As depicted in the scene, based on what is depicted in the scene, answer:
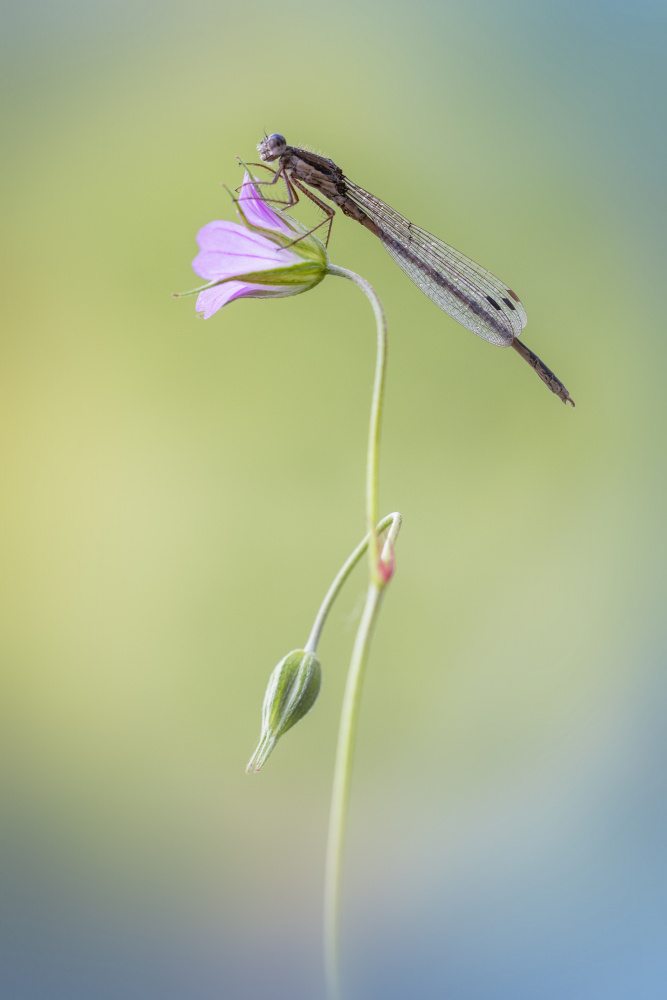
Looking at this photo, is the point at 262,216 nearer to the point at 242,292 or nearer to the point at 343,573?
the point at 242,292

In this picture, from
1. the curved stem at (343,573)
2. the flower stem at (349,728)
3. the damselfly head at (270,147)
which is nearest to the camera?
the flower stem at (349,728)

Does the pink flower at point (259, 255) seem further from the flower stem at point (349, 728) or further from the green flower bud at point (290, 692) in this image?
the green flower bud at point (290, 692)

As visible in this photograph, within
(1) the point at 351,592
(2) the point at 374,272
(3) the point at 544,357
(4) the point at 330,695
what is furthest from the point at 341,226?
(4) the point at 330,695

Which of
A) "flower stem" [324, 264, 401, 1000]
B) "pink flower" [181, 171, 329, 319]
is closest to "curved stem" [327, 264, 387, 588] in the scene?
"flower stem" [324, 264, 401, 1000]

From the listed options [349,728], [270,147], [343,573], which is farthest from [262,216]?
[349,728]

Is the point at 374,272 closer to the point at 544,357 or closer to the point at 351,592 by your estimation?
the point at 544,357

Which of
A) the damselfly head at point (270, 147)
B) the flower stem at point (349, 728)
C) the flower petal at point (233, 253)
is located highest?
the damselfly head at point (270, 147)

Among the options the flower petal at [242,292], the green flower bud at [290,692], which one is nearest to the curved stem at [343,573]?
the green flower bud at [290,692]

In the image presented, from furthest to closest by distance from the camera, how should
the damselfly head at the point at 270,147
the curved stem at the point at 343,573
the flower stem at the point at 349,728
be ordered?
the damselfly head at the point at 270,147 < the curved stem at the point at 343,573 < the flower stem at the point at 349,728
